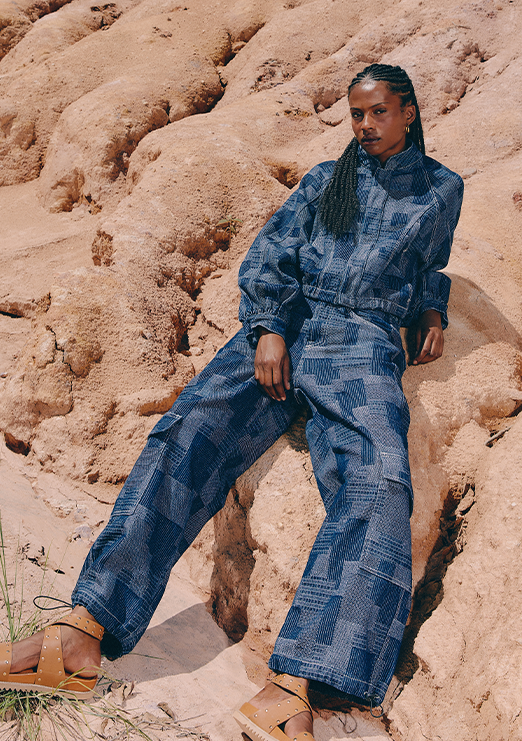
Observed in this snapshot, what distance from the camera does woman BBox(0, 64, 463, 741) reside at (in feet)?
5.44

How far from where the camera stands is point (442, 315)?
248 centimetres

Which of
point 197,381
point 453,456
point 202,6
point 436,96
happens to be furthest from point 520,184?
point 202,6

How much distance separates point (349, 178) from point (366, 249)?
0.32 metres

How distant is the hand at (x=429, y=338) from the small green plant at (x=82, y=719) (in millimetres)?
1537

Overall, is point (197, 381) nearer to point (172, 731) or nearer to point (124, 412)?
point (124, 412)

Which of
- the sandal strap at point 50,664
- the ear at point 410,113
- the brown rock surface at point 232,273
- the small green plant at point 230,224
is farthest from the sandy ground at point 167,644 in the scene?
the ear at point 410,113

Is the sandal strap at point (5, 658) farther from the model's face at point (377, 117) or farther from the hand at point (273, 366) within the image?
the model's face at point (377, 117)

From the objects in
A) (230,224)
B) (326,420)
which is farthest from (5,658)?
(230,224)

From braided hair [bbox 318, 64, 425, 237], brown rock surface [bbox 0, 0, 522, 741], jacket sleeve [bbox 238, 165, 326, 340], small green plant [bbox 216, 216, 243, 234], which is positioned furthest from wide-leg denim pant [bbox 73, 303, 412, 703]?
small green plant [bbox 216, 216, 243, 234]

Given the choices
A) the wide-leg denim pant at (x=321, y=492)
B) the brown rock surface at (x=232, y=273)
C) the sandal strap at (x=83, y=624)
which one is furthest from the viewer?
the brown rock surface at (x=232, y=273)

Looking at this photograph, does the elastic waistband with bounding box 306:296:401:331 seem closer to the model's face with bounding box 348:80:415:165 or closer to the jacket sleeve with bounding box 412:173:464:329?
the jacket sleeve with bounding box 412:173:464:329

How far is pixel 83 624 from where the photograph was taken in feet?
5.84

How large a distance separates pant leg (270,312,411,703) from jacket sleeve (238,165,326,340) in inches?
13.1

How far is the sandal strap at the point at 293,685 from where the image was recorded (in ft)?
5.24
